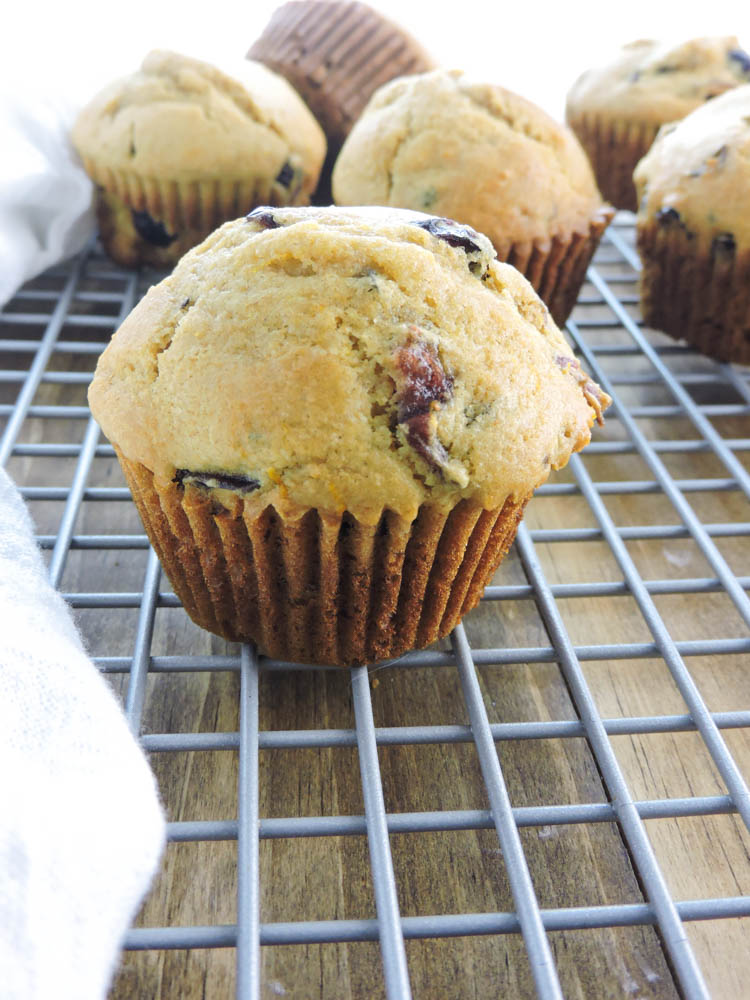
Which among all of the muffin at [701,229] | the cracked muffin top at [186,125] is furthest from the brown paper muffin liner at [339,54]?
the muffin at [701,229]

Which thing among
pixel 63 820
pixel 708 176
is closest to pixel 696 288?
pixel 708 176

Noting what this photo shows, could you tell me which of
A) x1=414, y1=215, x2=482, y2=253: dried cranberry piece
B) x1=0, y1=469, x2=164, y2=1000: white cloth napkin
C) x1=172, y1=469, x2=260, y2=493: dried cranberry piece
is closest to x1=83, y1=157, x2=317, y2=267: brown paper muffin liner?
x1=414, y1=215, x2=482, y2=253: dried cranberry piece

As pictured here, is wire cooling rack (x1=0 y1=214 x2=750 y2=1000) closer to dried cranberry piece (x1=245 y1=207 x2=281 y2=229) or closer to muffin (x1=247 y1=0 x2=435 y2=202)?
dried cranberry piece (x1=245 y1=207 x2=281 y2=229)

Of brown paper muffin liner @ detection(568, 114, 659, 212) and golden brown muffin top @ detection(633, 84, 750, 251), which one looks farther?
brown paper muffin liner @ detection(568, 114, 659, 212)

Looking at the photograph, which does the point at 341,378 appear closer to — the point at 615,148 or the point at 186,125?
the point at 186,125

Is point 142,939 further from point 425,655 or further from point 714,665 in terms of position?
point 714,665
